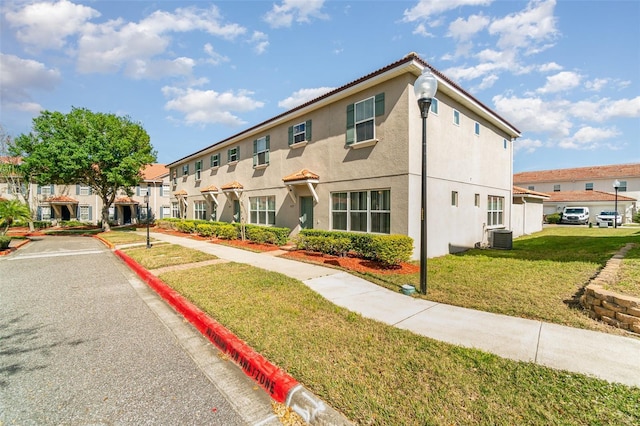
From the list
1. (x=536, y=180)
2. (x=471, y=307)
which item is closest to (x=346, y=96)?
(x=471, y=307)

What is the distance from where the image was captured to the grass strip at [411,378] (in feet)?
8.65

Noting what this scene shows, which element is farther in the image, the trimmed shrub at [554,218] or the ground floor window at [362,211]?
the trimmed shrub at [554,218]

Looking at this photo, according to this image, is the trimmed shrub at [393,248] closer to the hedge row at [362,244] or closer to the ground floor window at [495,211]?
the hedge row at [362,244]

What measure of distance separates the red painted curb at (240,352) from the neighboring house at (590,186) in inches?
1630

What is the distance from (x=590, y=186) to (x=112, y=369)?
5428 centimetres

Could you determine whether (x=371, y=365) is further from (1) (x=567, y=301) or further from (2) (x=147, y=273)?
(2) (x=147, y=273)

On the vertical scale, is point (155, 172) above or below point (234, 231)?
above

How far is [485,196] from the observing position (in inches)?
572

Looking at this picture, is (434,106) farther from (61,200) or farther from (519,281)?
(61,200)

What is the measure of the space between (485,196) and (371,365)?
1382 centimetres

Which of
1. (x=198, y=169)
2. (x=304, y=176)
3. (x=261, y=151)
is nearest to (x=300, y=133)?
(x=304, y=176)

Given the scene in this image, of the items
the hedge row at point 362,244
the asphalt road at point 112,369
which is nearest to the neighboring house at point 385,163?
the hedge row at point 362,244

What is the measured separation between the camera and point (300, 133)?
14188 mm

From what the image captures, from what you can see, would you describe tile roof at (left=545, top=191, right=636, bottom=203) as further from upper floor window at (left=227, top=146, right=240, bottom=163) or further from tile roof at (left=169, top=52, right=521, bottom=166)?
upper floor window at (left=227, top=146, right=240, bottom=163)
